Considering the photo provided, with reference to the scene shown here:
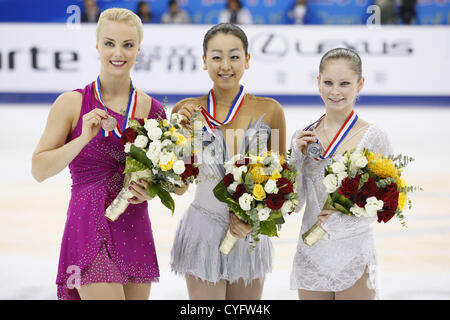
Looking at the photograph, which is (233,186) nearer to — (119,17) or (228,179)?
(228,179)

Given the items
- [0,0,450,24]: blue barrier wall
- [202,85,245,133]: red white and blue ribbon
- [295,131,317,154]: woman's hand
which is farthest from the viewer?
[0,0,450,24]: blue barrier wall

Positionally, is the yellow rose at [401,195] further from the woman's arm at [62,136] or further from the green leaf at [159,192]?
the woman's arm at [62,136]

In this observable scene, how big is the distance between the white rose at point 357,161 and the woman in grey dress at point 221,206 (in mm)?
475

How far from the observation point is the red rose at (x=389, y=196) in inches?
103

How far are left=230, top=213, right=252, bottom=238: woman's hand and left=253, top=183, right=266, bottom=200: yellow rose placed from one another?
179 millimetres

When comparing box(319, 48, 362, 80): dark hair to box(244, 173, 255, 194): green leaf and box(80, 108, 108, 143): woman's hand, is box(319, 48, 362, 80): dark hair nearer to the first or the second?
box(244, 173, 255, 194): green leaf

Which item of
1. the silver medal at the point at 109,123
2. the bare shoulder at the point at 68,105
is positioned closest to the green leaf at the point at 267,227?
the silver medal at the point at 109,123

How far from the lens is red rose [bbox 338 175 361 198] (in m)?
2.66

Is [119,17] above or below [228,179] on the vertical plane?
above

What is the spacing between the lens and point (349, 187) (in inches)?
105

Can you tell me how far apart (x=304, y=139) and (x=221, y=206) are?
516 mm

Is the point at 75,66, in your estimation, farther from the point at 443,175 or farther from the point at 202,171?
the point at 202,171

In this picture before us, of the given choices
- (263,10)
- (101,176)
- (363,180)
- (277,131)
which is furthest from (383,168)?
(263,10)

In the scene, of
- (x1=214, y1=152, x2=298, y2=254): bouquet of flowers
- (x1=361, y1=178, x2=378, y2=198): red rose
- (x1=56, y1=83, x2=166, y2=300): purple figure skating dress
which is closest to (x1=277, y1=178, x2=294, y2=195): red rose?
(x1=214, y1=152, x2=298, y2=254): bouquet of flowers
